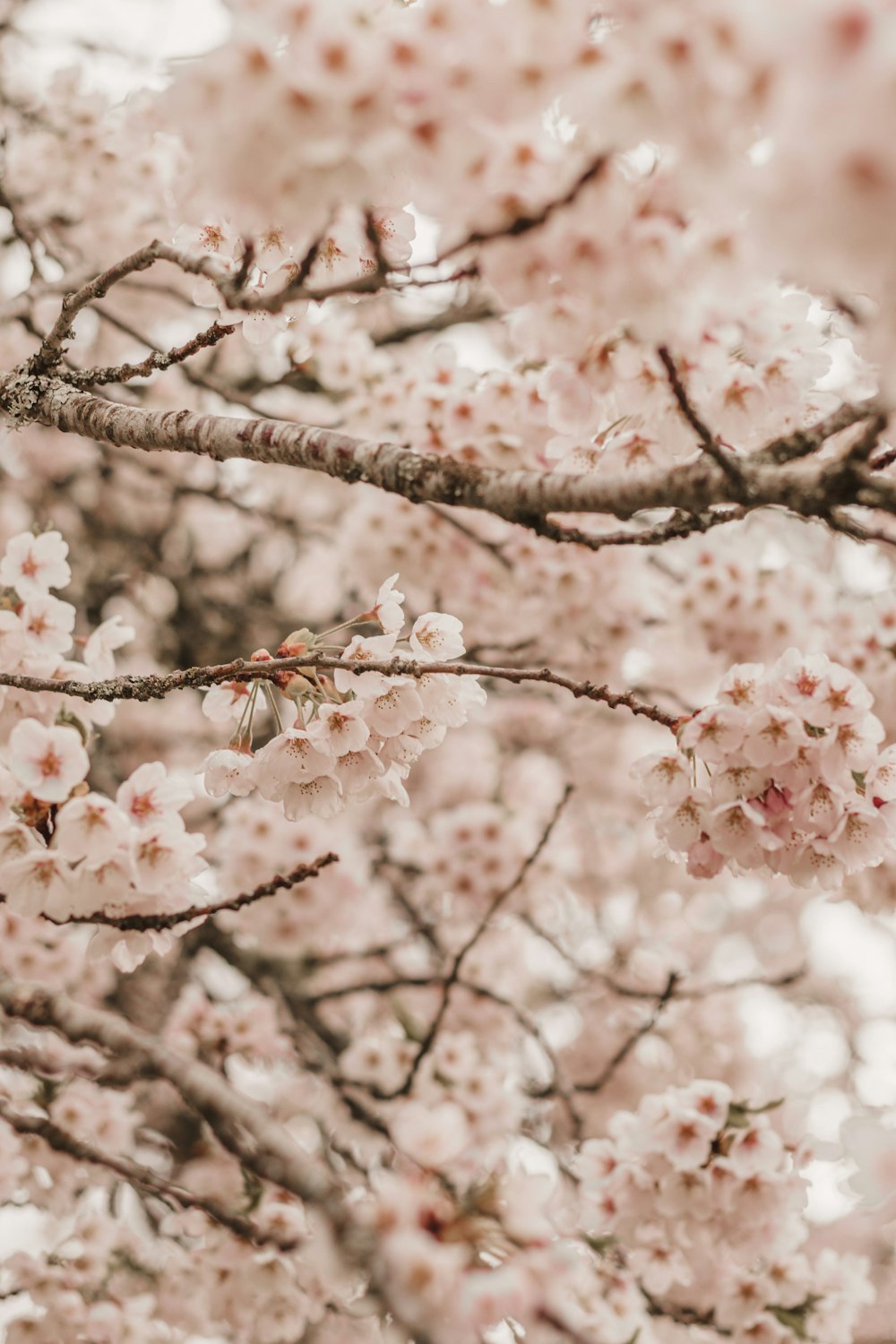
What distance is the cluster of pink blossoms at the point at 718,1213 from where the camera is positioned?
223cm

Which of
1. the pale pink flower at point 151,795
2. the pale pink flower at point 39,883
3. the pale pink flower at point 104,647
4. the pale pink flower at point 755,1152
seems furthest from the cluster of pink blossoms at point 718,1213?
the pale pink flower at point 104,647

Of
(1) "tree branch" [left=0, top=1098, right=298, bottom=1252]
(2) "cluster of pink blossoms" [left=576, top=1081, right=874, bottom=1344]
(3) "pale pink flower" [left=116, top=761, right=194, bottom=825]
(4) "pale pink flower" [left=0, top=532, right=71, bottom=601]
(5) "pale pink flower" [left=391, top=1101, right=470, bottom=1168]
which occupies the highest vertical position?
(4) "pale pink flower" [left=0, top=532, right=71, bottom=601]

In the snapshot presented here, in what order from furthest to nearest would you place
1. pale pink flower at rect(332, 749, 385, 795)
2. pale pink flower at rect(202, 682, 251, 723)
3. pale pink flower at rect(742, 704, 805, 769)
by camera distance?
pale pink flower at rect(202, 682, 251, 723) < pale pink flower at rect(332, 749, 385, 795) < pale pink flower at rect(742, 704, 805, 769)

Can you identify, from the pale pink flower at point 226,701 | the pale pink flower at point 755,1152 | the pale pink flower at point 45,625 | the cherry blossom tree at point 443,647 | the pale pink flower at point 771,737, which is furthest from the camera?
the pale pink flower at point 755,1152

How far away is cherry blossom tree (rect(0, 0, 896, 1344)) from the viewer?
973 mm

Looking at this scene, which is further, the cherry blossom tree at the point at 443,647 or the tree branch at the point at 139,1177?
the tree branch at the point at 139,1177

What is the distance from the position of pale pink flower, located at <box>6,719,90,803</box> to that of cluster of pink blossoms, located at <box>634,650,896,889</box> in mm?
1084

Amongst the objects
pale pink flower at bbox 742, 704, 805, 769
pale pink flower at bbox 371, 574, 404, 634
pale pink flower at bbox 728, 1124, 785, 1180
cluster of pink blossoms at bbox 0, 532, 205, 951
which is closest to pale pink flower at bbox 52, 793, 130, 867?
cluster of pink blossoms at bbox 0, 532, 205, 951

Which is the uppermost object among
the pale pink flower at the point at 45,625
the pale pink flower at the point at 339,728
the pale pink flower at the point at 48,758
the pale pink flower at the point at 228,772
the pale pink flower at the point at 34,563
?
the pale pink flower at the point at 34,563

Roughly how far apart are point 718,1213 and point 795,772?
1.28 metres

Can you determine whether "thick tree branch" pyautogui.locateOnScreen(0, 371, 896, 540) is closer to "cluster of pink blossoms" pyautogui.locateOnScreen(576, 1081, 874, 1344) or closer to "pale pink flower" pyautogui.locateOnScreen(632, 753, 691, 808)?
"pale pink flower" pyautogui.locateOnScreen(632, 753, 691, 808)

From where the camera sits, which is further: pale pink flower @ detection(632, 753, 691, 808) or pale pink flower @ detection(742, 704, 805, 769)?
pale pink flower @ detection(632, 753, 691, 808)

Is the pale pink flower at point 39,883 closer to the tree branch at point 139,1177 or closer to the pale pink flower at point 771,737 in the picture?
the tree branch at point 139,1177

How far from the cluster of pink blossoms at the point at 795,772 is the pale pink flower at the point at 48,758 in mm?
1084
